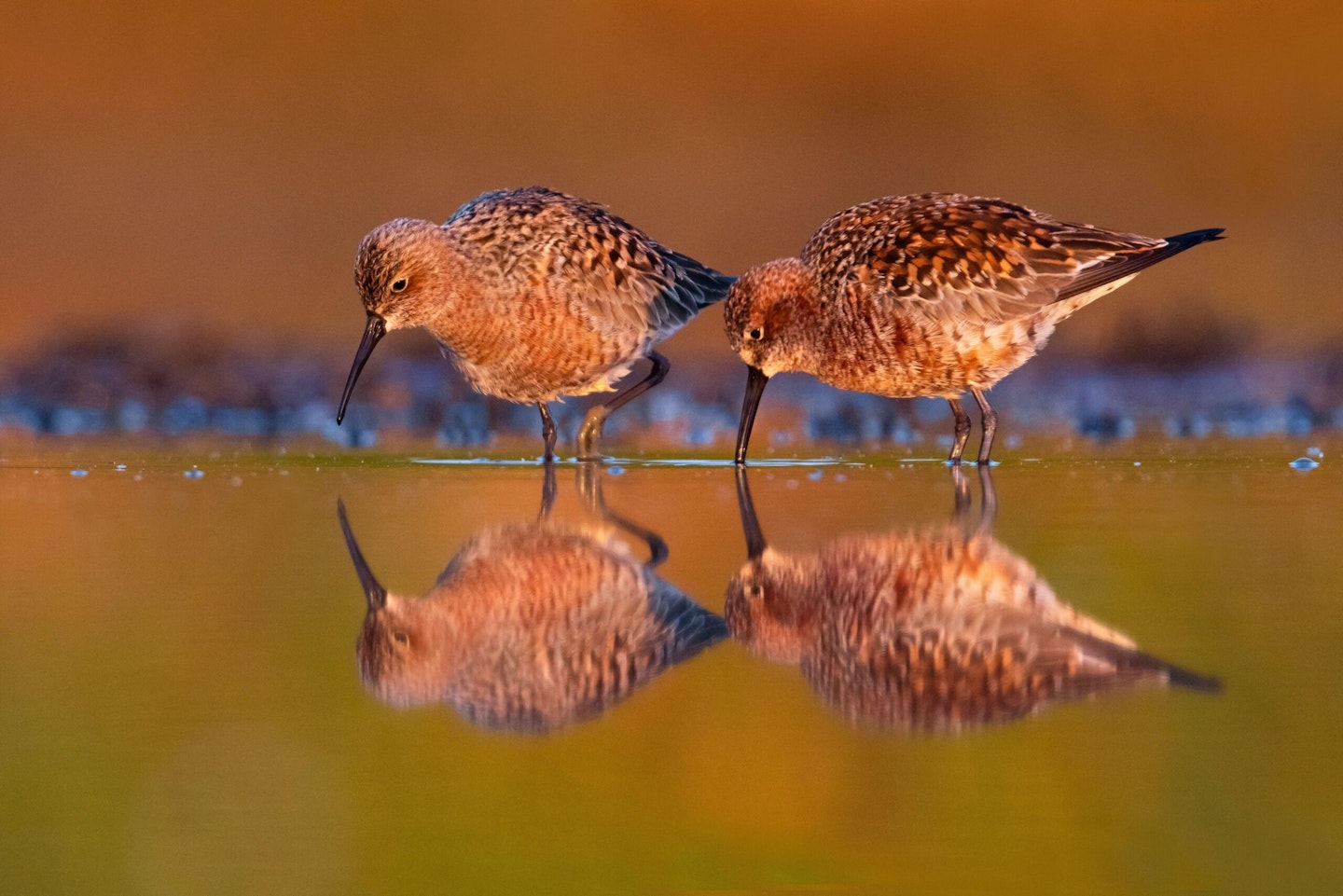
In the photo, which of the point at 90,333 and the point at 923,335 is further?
the point at 90,333

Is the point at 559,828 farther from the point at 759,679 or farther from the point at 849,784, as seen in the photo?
the point at 759,679

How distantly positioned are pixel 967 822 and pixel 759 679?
0.87m

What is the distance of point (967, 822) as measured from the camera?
229 centimetres

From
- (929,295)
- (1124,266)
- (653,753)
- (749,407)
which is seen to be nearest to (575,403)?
(749,407)

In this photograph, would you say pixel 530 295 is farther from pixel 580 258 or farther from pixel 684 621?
pixel 684 621

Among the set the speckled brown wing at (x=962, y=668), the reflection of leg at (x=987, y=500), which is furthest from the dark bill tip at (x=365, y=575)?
the reflection of leg at (x=987, y=500)

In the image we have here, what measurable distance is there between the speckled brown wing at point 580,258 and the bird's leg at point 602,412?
0.81 ft

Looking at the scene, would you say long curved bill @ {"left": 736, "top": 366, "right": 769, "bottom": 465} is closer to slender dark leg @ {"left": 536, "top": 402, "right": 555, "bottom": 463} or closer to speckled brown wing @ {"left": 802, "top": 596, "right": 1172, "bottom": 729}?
slender dark leg @ {"left": 536, "top": 402, "right": 555, "bottom": 463}

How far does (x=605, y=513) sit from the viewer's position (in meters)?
5.20

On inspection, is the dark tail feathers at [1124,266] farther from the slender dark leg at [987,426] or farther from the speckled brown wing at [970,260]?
the slender dark leg at [987,426]

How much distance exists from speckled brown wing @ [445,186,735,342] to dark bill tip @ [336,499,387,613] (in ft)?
6.82

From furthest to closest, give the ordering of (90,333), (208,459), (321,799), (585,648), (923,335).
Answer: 1. (90,333)
2. (208,459)
3. (923,335)
4. (585,648)
5. (321,799)

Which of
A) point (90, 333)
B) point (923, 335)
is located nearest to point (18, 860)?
point (923, 335)

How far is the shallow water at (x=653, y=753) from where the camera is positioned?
217cm
